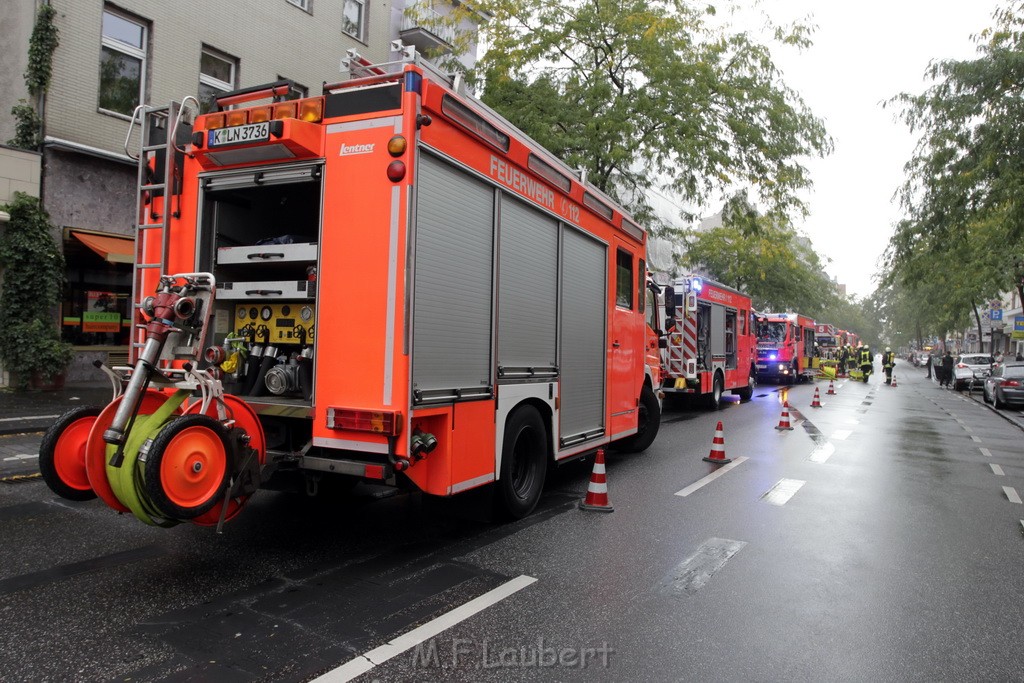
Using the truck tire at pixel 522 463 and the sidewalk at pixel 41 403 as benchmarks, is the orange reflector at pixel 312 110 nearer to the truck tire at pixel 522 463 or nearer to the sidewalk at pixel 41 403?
the truck tire at pixel 522 463

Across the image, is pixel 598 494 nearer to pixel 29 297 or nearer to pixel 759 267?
pixel 29 297

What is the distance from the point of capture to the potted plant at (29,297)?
1246 cm

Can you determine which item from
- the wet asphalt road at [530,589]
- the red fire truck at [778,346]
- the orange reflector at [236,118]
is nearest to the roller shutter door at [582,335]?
the wet asphalt road at [530,589]

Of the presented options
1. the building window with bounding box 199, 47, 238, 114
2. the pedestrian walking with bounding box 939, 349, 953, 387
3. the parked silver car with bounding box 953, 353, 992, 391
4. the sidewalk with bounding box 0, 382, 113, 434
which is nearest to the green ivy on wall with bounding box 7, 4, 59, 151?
the building window with bounding box 199, 47, 238, 114

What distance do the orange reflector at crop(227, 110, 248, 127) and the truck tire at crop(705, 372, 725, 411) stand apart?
14.0m

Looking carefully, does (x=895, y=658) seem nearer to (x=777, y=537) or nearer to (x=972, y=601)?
(x=972, y=601)

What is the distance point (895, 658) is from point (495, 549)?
2565 mm

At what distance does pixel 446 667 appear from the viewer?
128 inches

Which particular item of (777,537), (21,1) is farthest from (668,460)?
(21,1)

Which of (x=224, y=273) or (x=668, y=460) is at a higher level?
(x=224, y=273)

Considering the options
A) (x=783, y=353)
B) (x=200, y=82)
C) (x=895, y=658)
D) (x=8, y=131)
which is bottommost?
(x=895, y=658)

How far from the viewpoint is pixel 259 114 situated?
4.79 metres

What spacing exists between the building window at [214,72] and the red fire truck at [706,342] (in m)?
11.3

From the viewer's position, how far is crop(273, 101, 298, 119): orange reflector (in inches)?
186
